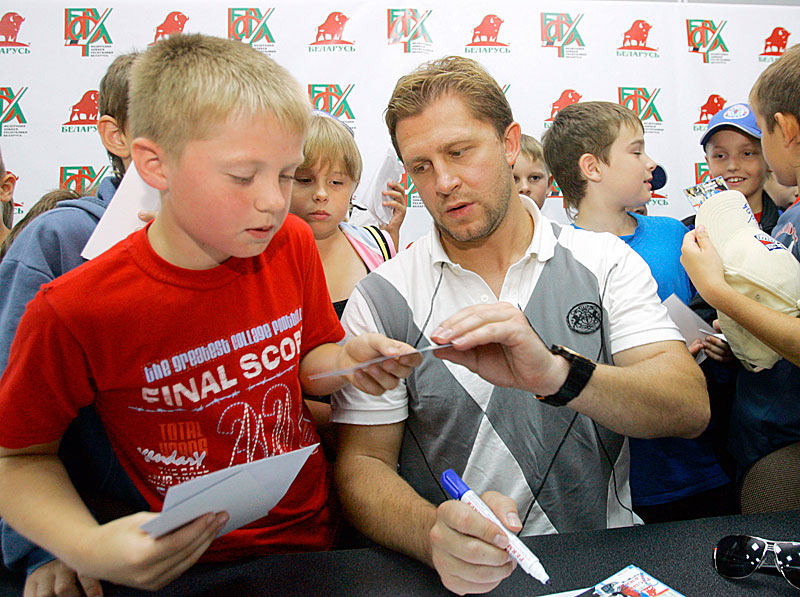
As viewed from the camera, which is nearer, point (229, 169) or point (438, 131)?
point (229, 169)

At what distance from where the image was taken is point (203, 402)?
103 centimetres

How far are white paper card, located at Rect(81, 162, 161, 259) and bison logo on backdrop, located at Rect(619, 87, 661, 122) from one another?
9.93 feet

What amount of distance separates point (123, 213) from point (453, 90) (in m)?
0.83

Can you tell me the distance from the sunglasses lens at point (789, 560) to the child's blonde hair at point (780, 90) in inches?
44.6

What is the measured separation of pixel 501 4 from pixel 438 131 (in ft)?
7.66

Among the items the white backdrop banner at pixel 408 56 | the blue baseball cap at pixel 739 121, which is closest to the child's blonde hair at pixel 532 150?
the white backdrop banner at pixel 408 56

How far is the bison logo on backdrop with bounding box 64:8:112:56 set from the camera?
3.14m

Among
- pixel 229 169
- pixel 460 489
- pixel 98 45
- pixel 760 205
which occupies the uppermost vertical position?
pixel 98 45

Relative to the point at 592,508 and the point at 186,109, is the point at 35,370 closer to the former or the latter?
the point at 186,109

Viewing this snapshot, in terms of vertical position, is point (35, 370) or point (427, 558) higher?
point (35, 370)

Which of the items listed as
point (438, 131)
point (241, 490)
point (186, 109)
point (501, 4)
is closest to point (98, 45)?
point (501, 4)

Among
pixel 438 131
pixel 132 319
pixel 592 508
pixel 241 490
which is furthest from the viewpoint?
pixel 438 131

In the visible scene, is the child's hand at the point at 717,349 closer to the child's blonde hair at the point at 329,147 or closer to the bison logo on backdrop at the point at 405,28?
the child's blonde hair at the point at 329,147

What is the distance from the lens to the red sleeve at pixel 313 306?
4.04 ft
